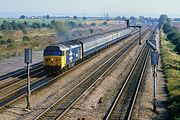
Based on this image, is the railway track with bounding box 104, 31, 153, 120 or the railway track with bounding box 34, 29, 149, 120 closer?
the railway track with bounding box 34, 29, 149, 120

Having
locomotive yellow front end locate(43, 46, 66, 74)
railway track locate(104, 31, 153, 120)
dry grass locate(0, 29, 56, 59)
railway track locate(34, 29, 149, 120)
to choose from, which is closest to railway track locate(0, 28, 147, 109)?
locomotive yellow front end locate(43, 46, 66, 74)

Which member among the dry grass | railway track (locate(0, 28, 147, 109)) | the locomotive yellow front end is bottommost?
the dry grass

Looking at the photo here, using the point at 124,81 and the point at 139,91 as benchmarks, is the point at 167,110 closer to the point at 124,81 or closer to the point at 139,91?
the point at 139,91

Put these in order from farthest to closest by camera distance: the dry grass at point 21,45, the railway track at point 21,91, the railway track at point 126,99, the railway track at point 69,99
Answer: the dry grass at point 21,45, the railway track at point 21,91, the railway track at point 126,99, the railway track at point 69,99

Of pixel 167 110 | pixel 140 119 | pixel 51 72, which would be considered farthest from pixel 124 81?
pixel 140 119

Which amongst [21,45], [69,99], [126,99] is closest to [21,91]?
[69,99]

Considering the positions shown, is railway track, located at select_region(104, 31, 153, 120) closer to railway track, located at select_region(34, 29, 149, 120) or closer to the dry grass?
railway track, located at select_region(34, 29, 149, 120)

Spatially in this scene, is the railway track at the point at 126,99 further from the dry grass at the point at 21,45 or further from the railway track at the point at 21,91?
the dry grass at the point at 21,45

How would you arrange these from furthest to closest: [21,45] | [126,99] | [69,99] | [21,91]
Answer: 1. [21,45]
2. [21,91]
3. [126,99]
4. [69,99]

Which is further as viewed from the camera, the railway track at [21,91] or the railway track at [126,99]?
the railway track at [21,91]

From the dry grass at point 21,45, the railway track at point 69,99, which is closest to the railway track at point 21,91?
the railway track at point 69,99

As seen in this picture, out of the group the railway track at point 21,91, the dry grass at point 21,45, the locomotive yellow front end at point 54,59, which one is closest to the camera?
the railway track at point 21,91

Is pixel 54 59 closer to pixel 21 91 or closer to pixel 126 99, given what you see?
pixel 21 91

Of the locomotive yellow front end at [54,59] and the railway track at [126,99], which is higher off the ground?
the locomotive yellow front end at [54,59]
